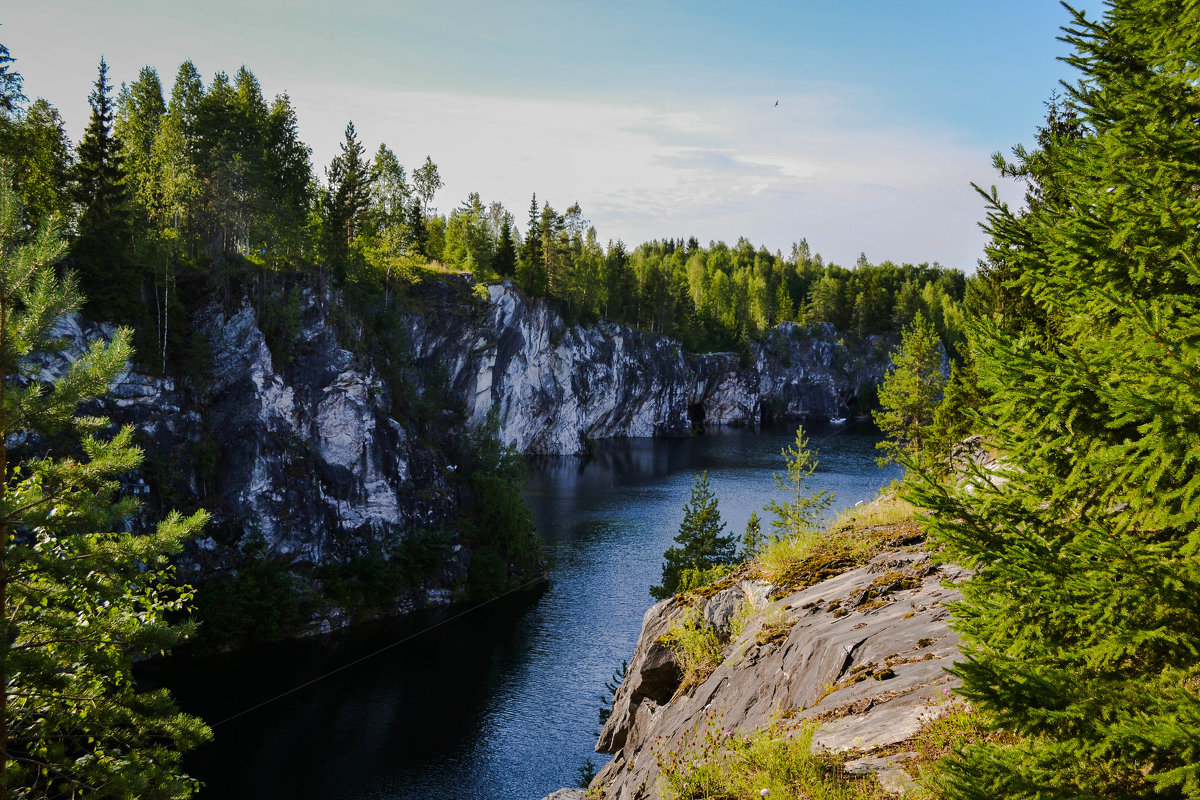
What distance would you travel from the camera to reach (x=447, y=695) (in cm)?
3419

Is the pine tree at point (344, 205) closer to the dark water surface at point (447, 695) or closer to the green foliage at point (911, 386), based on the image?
the dark water surface at point (447, 695)

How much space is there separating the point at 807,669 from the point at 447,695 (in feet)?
96.1

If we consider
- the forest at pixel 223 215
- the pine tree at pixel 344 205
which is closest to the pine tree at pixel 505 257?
the forest at pixel 223 215

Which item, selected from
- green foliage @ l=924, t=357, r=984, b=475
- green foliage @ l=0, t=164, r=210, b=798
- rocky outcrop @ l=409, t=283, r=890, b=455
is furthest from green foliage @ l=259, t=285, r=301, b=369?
green foliage @ l=0, t=164, r=210, b=798

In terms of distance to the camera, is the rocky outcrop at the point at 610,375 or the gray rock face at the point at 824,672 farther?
the rocky outcrop at the point at 610,375

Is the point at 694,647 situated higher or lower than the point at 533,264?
lower

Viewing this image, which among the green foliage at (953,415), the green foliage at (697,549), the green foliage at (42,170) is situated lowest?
the green foliage at (697,549)

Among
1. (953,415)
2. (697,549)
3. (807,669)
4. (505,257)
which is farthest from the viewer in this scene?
(505,257)

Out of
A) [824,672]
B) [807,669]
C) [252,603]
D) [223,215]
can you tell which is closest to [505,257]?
[223,215]

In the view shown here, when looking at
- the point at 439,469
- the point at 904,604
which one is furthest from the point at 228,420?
the point at 904,604

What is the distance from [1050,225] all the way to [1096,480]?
69.8 inches

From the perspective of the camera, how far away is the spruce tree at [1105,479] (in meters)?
3.96

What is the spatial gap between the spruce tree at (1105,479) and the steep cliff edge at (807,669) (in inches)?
32.8

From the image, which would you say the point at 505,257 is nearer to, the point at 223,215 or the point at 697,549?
the point at 223,215
